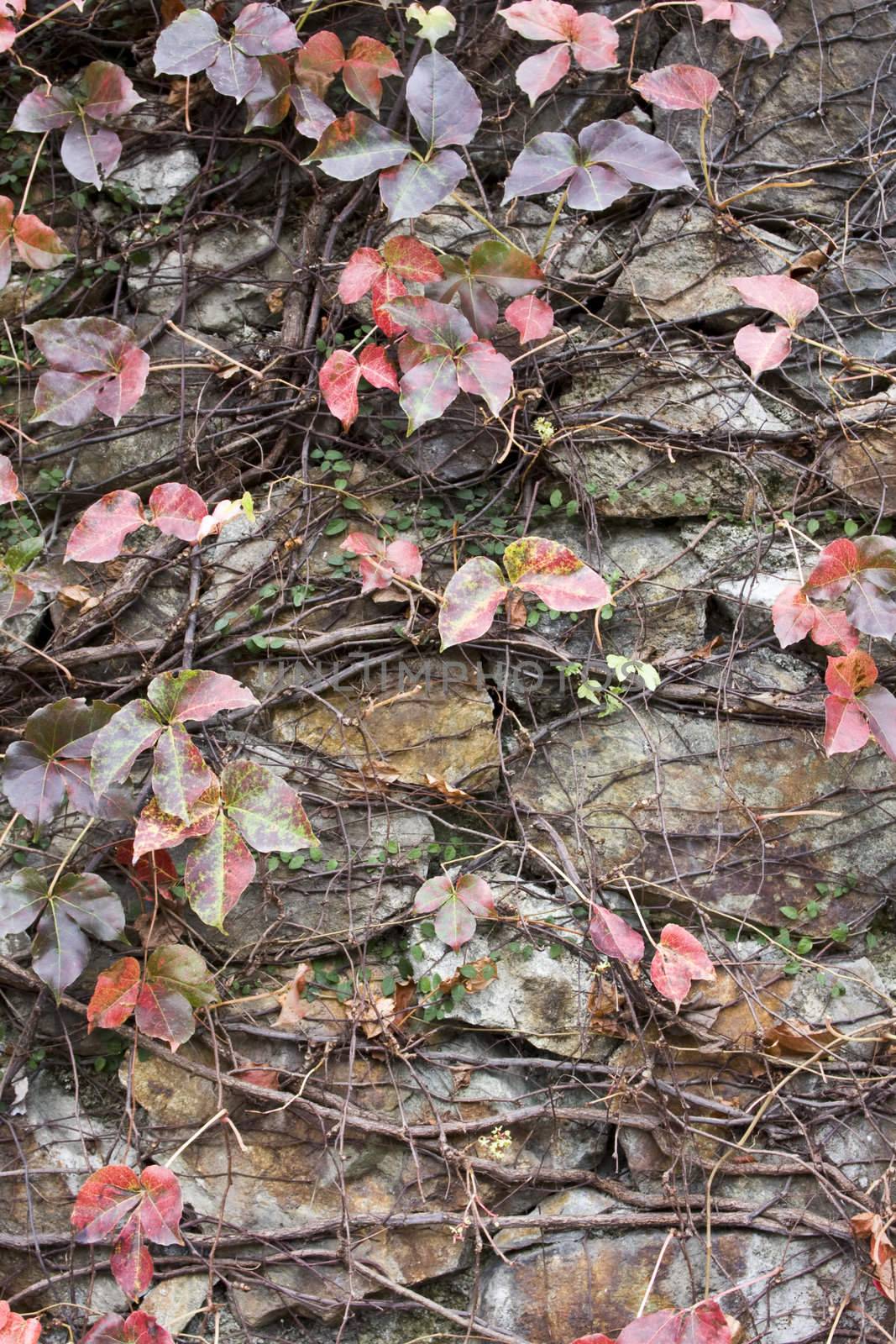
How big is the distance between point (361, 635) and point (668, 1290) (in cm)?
104

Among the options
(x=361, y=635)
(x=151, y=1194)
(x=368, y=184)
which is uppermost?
(x=368, y=184)

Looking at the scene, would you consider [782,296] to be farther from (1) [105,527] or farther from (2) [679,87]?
(1) [105,527]

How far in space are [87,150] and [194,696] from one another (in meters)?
0.97

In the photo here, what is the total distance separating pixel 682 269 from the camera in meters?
1.76

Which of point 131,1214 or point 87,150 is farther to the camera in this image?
point 87,150

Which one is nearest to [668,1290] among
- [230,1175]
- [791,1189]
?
[791,1189]

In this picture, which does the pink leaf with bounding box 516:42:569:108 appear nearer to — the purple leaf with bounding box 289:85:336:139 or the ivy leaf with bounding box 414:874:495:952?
the purple leaf with bounding box 289:85:336:139

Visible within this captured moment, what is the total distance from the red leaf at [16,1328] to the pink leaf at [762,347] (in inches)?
63.0

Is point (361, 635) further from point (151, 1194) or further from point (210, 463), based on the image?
point (151, 1194)

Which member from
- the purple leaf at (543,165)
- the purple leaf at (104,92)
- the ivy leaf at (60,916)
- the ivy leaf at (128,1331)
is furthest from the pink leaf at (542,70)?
the ivy leaf at (128,1331)

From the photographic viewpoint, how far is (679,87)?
1.60 metres

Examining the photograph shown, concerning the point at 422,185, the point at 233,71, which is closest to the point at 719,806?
the point at 422,185

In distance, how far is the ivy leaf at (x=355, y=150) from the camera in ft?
→ 4.93

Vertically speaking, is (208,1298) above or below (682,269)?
below
